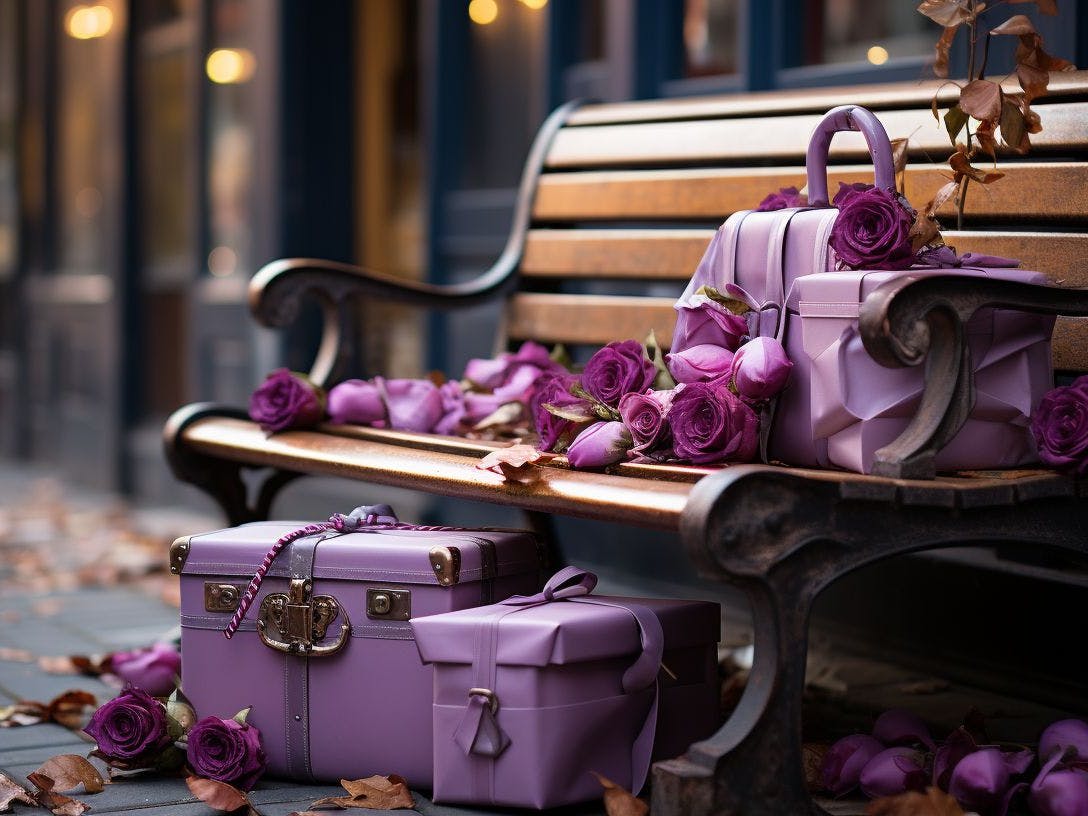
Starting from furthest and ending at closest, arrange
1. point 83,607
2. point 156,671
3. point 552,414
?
point 83,607 < point 156,671 < point 552,414

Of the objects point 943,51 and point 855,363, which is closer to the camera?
point 855,363

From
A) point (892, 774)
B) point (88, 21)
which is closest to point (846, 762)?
point (892, 774)

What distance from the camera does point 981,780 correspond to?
8.36 ft

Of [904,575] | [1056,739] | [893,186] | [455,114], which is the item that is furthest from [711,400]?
[455,114]

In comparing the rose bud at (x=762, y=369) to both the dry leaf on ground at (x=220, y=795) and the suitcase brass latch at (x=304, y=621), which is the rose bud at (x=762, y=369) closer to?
the suitcase brass latch at (x=304, y=621)

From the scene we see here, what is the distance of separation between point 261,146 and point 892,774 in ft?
15.1

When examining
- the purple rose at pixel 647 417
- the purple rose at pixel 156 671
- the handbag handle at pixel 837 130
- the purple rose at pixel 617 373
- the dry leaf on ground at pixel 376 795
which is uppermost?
the handbag handle at pixel 837 130

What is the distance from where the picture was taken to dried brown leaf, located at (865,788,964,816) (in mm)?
2414

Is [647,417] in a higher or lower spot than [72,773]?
higher

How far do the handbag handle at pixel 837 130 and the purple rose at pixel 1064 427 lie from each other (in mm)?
447

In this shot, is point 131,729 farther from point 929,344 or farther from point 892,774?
point 929,344

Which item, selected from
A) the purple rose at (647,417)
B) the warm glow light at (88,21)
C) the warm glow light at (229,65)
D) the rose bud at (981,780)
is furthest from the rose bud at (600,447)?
the warm glow light at (88,21)

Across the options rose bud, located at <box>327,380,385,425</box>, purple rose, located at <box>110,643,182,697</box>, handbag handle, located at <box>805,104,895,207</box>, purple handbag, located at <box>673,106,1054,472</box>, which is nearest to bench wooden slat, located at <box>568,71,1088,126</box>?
handbag handle, located at <box>805,104,895,207</box>

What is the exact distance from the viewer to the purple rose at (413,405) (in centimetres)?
353
